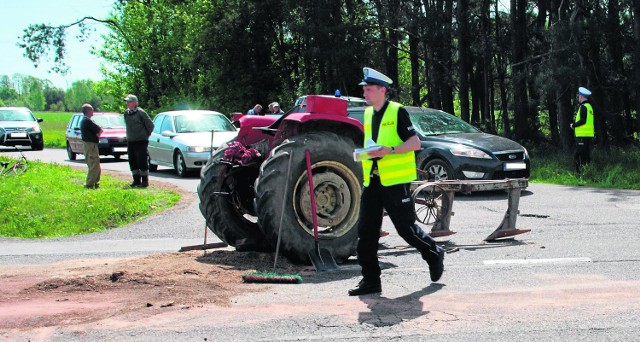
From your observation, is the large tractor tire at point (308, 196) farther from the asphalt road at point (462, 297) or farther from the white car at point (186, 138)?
the white car at point (186, 138)

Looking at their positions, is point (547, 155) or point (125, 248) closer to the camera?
point (125, 248)

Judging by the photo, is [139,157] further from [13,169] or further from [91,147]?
[13,169]

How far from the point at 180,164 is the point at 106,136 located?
7.85 m

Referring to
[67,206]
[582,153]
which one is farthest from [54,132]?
[67,206]

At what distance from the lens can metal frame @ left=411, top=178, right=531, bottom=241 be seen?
9344mm

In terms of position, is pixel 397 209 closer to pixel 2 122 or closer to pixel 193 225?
pixel 193 225

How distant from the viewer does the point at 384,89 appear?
6.90 m

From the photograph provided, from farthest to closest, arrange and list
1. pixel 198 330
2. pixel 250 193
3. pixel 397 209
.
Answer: pixel 250 193 < pixel 397 209 < pixel 198 330

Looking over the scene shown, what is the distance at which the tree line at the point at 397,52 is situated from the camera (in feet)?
84.4

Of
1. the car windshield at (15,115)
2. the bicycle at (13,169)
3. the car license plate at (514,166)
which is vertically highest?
the car windshield at (15,115)

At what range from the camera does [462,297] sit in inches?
258

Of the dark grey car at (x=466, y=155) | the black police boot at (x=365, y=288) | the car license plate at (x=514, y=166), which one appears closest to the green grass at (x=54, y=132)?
the dark grey car at (x=466, y=155)

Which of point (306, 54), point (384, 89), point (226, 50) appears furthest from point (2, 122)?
point (384, 89)

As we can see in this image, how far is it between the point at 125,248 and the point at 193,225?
1.97 m
